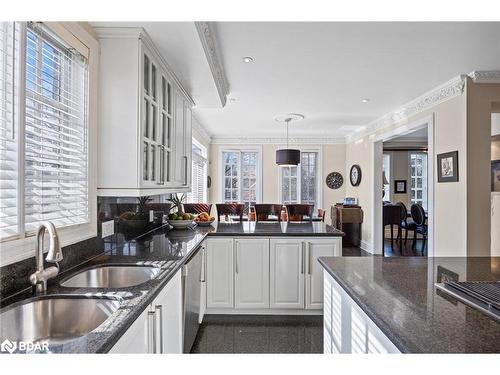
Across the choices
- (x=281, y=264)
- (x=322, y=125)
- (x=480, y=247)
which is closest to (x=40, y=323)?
(x=281, y=264)

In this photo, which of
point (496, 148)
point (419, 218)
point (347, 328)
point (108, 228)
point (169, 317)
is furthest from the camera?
point (419, 218)

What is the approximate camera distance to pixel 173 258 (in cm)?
189

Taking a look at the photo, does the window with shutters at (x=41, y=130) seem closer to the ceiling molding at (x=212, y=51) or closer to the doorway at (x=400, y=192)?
the ceiling molding at (x=212, y=51)

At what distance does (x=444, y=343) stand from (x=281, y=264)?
221cm

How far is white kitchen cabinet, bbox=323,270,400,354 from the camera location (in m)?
1.06

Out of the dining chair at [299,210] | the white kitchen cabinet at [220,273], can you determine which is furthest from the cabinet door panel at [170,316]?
the dining chair at [299,210]

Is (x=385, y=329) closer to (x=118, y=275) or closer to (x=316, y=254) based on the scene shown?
(x=118, y=275)

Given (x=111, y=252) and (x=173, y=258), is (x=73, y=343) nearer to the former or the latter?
(x=173, y=258)

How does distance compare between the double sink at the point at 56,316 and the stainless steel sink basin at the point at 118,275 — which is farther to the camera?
the stainless steel sink basin at the point at 118,275

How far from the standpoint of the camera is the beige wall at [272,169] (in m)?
7.46

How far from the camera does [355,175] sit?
679 cm

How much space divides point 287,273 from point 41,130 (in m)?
2.40

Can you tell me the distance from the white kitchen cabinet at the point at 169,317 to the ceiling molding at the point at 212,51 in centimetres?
165

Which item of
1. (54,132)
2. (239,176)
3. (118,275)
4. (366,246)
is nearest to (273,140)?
(239,176)
